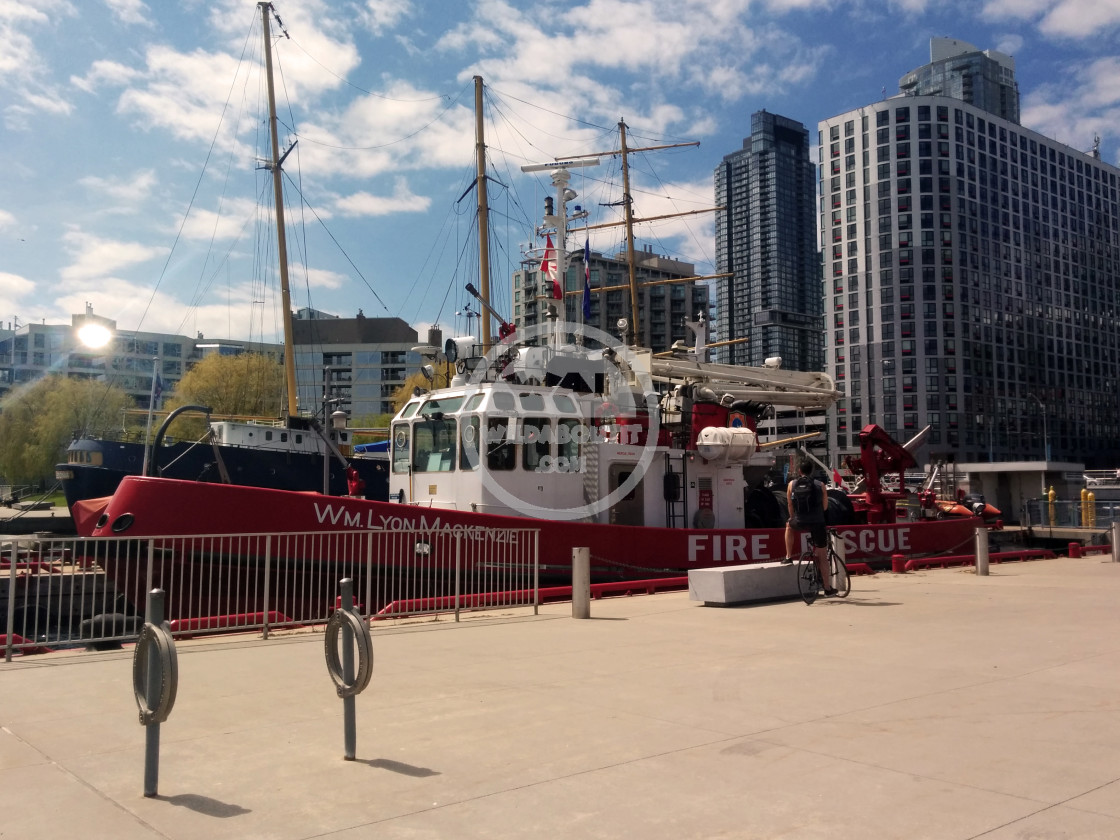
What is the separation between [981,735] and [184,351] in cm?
12539

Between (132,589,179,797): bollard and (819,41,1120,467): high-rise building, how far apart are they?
96.5 meters

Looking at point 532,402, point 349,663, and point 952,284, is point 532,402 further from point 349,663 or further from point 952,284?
point 952,284

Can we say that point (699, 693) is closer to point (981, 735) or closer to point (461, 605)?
point (981, 735)

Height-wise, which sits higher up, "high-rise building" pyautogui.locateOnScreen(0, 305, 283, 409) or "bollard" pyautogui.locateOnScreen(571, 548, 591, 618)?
"high-rise building" pyautogui.locateOnScreen(0, 305, 283, 409)

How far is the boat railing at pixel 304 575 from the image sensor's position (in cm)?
1037

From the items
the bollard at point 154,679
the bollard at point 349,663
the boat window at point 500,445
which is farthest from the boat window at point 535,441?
the bollard at point 154,679

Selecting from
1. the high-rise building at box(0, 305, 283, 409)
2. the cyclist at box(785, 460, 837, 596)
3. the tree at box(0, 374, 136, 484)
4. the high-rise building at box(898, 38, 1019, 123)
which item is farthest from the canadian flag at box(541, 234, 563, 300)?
the high-rise building at box(898, 38, 1019, 123)

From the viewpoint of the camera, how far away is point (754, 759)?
4.90 metres

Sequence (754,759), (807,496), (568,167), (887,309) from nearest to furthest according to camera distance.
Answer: (754,759) → (807,496) → (568,167) → (887,309)

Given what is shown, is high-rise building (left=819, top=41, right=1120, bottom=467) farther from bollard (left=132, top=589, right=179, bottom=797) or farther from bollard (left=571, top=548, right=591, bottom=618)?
bollard (left=132, top=589, right=179, bottom=797)

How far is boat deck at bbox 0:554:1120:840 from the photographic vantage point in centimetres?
407

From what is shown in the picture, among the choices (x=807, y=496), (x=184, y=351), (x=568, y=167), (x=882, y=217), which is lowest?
(x=807, y=496)

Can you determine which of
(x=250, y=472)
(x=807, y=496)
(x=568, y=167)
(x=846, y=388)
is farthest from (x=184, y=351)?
(x=807, y=496)

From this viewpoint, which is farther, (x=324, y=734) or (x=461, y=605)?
(x=461, y=605)
